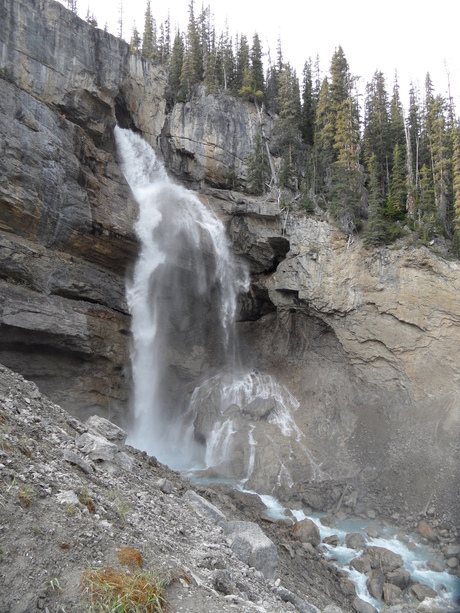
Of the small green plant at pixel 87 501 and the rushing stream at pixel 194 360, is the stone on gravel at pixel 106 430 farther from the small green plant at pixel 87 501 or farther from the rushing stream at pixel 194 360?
the rushing stream at pixel 194 360

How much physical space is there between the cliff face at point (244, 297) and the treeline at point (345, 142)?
3362 mm

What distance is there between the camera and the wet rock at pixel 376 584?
12.4m

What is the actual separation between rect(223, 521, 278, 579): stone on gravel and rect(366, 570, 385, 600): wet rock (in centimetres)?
585

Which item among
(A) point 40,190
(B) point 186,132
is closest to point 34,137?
(A) point 40,190

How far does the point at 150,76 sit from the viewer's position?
106 feet

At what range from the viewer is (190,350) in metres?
27.0

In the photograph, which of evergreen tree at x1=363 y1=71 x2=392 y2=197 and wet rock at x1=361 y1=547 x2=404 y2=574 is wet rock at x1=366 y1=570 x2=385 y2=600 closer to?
wet rock at x1=361 y1=547 x2=404 y2=574

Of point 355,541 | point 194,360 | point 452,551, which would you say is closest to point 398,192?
point 194,360

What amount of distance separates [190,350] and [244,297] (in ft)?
16.0

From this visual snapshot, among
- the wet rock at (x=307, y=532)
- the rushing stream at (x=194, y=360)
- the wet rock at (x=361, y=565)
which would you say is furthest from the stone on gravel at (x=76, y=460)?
the rushing stream at (x=194, y=360)

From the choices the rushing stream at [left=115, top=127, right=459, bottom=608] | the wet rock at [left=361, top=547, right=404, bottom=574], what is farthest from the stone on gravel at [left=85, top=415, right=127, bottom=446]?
the wet rock at [left=361, top=547, right=404, bottom=574]

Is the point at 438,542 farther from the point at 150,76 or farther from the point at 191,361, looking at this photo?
the point at 150,76

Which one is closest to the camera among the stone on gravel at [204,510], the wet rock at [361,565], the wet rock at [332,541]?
the stone on gravel at [204,510]

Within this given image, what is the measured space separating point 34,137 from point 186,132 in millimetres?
14485
